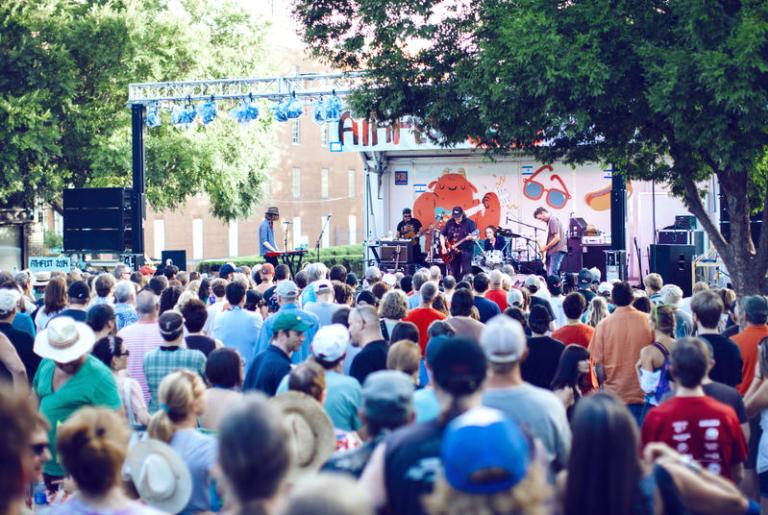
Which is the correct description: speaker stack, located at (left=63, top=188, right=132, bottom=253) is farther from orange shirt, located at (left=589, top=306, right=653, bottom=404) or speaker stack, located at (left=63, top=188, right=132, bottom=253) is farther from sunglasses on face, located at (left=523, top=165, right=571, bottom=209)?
orange shirt, located at (left=589, top=306, right=653, bottom=404)

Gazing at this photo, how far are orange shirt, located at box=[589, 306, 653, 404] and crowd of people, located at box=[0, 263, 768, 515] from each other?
0.01m

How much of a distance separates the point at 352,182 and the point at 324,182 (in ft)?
6.94

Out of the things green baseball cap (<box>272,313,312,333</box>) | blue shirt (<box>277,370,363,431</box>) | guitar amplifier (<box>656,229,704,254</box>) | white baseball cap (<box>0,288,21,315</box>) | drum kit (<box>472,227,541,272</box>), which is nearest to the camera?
blue shirt (<box>277,370,363,431</box>)

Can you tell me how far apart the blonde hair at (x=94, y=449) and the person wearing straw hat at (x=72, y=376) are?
206cm

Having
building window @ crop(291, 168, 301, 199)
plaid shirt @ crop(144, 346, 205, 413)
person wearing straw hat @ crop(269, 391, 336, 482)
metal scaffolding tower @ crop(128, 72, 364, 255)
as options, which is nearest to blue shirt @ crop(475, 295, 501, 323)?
plaid shirt @ crop(144, 346, 205, 413)

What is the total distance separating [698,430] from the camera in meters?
4.69

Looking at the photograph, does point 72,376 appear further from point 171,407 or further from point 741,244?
point 741,244

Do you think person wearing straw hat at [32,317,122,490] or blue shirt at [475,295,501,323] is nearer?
person wearing straw hat at [32,317,122,490]

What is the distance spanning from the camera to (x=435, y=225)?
24844 millimetres

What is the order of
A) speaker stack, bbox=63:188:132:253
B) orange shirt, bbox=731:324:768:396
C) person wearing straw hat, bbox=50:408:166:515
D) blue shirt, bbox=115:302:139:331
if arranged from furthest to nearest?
speaker stack, bbox=63:188:132:253 < blue shirt, bbox=115:302:139:331 < orange shirt, bbox=731:324:768:396 < person wearing straw hat, bbox=50:408:166:515

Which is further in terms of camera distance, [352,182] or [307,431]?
[352,182]

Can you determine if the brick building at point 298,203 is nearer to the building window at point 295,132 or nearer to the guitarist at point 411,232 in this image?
the building window at point 295,132

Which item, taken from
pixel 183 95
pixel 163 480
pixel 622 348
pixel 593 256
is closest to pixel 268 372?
pixel 163 480

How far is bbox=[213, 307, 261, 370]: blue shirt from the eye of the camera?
877 centimetres
